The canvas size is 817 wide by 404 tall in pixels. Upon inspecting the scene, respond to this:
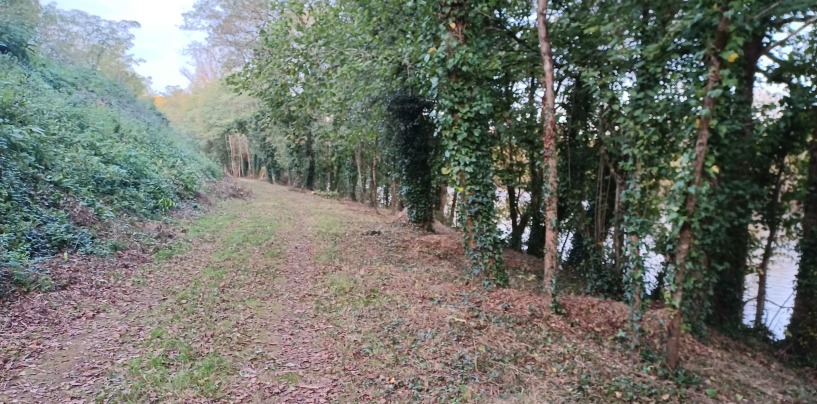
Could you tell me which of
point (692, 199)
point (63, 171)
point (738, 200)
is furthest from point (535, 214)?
point (63, 171)

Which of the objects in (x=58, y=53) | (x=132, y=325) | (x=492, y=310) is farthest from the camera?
(x=58, y=53)

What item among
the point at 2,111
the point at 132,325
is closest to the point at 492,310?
the point at 132,325

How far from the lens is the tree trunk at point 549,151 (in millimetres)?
6004

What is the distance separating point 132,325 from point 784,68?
36.9 feet

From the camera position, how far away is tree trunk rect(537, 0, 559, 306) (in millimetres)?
6004

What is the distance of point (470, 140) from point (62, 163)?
343 inches

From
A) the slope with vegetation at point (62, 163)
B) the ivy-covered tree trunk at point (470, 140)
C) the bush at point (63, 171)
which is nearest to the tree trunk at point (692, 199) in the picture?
A: the ivy-covered tree trunk at point (470, 140)

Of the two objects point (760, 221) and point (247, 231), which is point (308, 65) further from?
point (760, 221)

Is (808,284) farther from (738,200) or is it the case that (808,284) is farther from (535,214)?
(535,214)

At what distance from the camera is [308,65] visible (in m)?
9.06

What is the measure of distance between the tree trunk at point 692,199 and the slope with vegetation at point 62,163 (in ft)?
27.3

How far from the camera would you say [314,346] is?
18.2 ft

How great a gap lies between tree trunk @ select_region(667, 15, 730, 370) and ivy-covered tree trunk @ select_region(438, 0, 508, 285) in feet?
9.91

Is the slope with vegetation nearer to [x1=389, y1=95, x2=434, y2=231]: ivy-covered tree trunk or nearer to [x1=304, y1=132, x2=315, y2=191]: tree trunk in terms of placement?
[x1=389, y1=95, x2=434, y2=231]: ivy-covered tree trunk
